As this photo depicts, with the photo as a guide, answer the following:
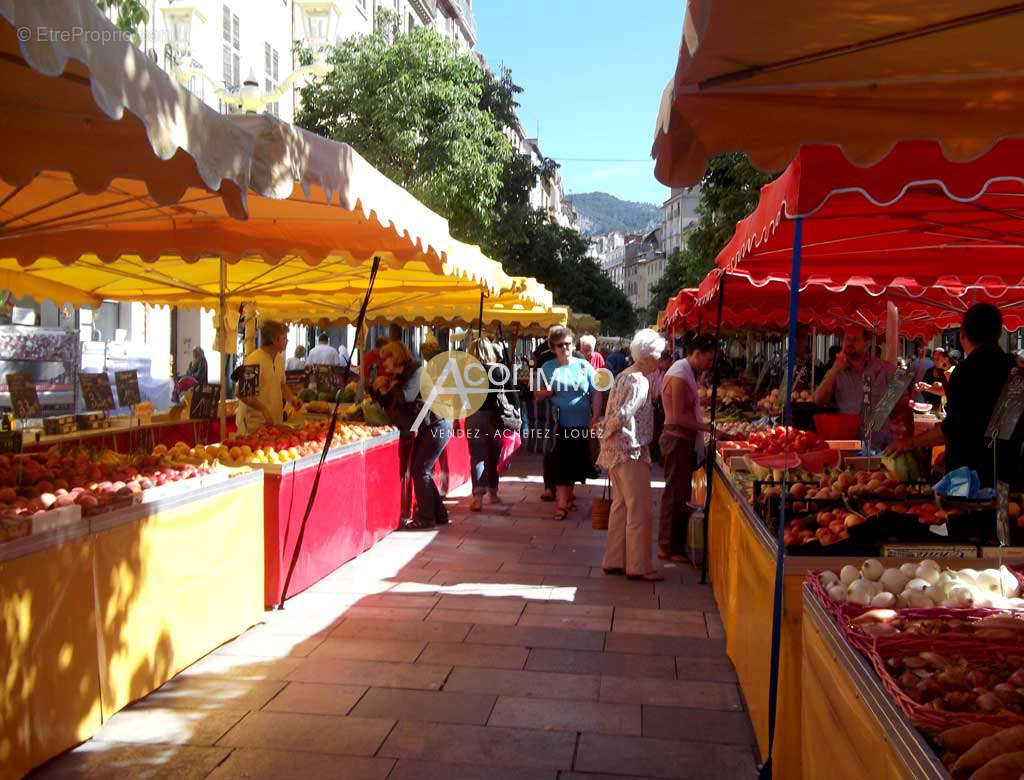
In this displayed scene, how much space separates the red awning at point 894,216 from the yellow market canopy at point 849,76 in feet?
2.13

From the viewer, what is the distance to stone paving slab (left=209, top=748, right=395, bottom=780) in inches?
145

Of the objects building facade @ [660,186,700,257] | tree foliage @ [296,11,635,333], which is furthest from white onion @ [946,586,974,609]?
building facade @ [660,186,700,257]

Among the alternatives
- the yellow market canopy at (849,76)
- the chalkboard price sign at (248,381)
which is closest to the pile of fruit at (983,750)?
the yellow market canopy at (849,76)

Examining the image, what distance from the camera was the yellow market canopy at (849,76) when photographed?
7.22 feet

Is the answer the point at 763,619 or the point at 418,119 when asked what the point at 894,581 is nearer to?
the point at 763,619

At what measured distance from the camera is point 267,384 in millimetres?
8273

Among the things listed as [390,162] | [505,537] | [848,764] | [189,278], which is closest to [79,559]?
[848,764]

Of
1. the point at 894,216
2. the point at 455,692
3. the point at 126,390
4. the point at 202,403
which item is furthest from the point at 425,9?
the point at 455,692

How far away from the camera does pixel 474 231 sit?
71.4 feet

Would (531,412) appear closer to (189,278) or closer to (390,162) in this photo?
(390,162)

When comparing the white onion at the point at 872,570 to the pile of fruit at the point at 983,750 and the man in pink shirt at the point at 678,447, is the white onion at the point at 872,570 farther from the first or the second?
the man in pink shirt at the point at 678,447

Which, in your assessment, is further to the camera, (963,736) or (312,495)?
(312,495)

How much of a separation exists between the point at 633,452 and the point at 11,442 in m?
4.13

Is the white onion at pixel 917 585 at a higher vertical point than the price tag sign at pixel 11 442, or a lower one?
lower
